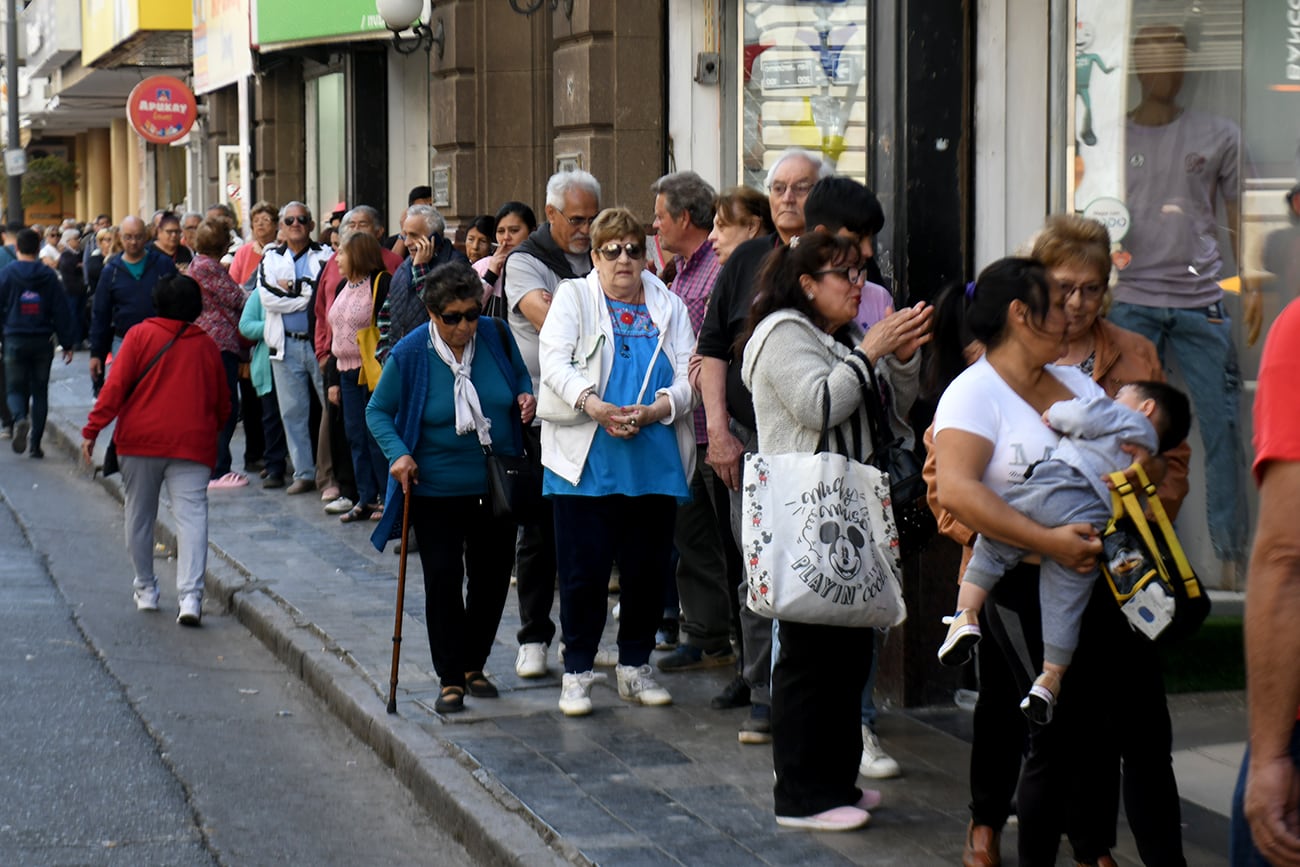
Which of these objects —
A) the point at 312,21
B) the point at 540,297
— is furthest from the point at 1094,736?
the point at 312,21

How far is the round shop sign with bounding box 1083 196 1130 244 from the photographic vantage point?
756cm

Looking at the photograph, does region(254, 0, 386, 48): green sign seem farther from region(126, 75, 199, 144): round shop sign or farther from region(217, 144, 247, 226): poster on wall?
region(126, 75, 199, 144): round shop sign

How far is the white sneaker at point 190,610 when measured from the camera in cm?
977

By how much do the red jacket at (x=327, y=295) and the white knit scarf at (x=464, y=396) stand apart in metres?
5.07

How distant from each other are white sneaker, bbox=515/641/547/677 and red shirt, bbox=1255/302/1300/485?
5.22 m

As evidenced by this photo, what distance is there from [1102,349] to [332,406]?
333 inches

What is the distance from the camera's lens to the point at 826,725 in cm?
560

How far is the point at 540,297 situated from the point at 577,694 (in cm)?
193

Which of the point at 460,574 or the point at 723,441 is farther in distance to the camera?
the point at 460,574

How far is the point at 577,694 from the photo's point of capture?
705 cm

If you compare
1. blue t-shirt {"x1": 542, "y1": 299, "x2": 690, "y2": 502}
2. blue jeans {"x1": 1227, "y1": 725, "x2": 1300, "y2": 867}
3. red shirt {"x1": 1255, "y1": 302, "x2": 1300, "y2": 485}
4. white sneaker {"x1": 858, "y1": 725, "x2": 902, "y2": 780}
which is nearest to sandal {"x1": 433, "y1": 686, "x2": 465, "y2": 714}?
blue t-shirt {"x1": 542, "y1": 299, "x2": 690, "y2": 502}

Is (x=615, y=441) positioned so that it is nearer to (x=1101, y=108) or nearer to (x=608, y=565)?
(x=608, y=565)

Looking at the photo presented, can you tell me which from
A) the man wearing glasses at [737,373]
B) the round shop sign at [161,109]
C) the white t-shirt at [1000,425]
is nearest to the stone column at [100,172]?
the round shop sign at [161,109]

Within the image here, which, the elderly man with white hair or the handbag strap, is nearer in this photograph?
the handbag strap
